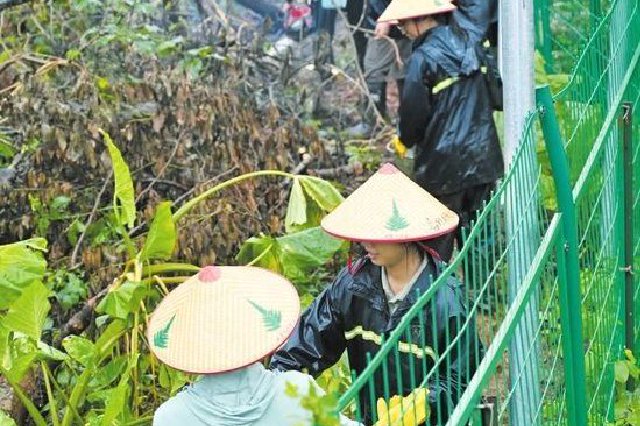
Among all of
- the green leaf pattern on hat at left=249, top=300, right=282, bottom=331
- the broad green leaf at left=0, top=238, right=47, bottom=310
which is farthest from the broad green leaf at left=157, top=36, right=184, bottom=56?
the green leaf pattern on hat at left=249, top=300, right=282, bottom=331

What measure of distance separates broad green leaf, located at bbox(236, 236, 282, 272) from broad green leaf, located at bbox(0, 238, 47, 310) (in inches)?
37.9

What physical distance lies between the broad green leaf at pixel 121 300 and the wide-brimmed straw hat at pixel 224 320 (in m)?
1.62

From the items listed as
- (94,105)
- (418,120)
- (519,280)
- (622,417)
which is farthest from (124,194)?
(519,280)

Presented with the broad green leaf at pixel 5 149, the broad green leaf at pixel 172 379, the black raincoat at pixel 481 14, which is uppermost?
the black raincoat at pixel 481 14

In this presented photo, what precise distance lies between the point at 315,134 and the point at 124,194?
1.65 meters

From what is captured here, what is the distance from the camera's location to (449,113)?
5.93m

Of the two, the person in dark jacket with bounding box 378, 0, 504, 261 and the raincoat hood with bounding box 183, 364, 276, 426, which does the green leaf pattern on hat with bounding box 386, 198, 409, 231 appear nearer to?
the raincoat hood with bounding box 183, 364, 276, 426

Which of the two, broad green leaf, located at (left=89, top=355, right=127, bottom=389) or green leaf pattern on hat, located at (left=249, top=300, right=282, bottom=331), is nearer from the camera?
green leaf pattern on hat, located at (left=249, top=300, right=282, bottom=331)

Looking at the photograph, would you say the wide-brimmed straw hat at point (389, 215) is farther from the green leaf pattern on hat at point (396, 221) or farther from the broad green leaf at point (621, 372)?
the broad green leaf at point (621, 372)

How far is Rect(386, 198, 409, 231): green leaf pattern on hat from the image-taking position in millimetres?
3639

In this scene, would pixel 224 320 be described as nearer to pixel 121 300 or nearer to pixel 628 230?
pixel 121 300

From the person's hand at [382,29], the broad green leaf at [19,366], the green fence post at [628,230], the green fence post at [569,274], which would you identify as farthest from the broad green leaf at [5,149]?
the green fence post at [569,274]

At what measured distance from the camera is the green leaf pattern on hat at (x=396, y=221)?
11.9 feet

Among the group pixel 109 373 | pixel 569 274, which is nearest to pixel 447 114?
pixel 109 373
